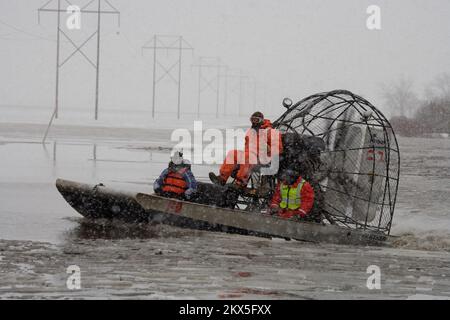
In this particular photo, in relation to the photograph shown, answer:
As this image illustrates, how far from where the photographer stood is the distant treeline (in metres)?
68.1

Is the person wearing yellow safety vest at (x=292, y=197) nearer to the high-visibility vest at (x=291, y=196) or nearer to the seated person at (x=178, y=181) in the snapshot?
the high-visibility vest at (x=291, y=196)

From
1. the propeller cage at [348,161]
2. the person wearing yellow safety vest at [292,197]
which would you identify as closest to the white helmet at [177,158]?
the person wearing yellow safety vest at [292,197]

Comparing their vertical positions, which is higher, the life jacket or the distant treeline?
the distant treeline

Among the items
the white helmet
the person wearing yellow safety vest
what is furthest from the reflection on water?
the person wearing yellow safety vest

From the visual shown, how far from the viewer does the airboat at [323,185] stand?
498 inches

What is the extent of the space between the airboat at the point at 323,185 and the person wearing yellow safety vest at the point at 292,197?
24 cm

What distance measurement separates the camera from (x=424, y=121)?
72812 mm

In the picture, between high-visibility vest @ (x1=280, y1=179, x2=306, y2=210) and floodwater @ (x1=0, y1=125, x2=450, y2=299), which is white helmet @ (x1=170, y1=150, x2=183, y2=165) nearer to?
floodwater @ (x1=0, y1=125, x2=450, y2=299)

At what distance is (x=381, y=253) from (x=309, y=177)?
6.15ft

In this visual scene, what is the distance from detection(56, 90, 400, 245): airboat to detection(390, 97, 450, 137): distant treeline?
53.5 meters

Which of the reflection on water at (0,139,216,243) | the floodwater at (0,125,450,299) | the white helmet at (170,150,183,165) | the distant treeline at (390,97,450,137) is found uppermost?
the distant treeline at (390,97,450,137)

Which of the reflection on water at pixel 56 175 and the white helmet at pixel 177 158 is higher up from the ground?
the white helmet at pixel 177 158

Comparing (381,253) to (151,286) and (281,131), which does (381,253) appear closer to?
(281,131)

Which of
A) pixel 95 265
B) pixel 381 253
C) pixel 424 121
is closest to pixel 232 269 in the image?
pixel 95 265
